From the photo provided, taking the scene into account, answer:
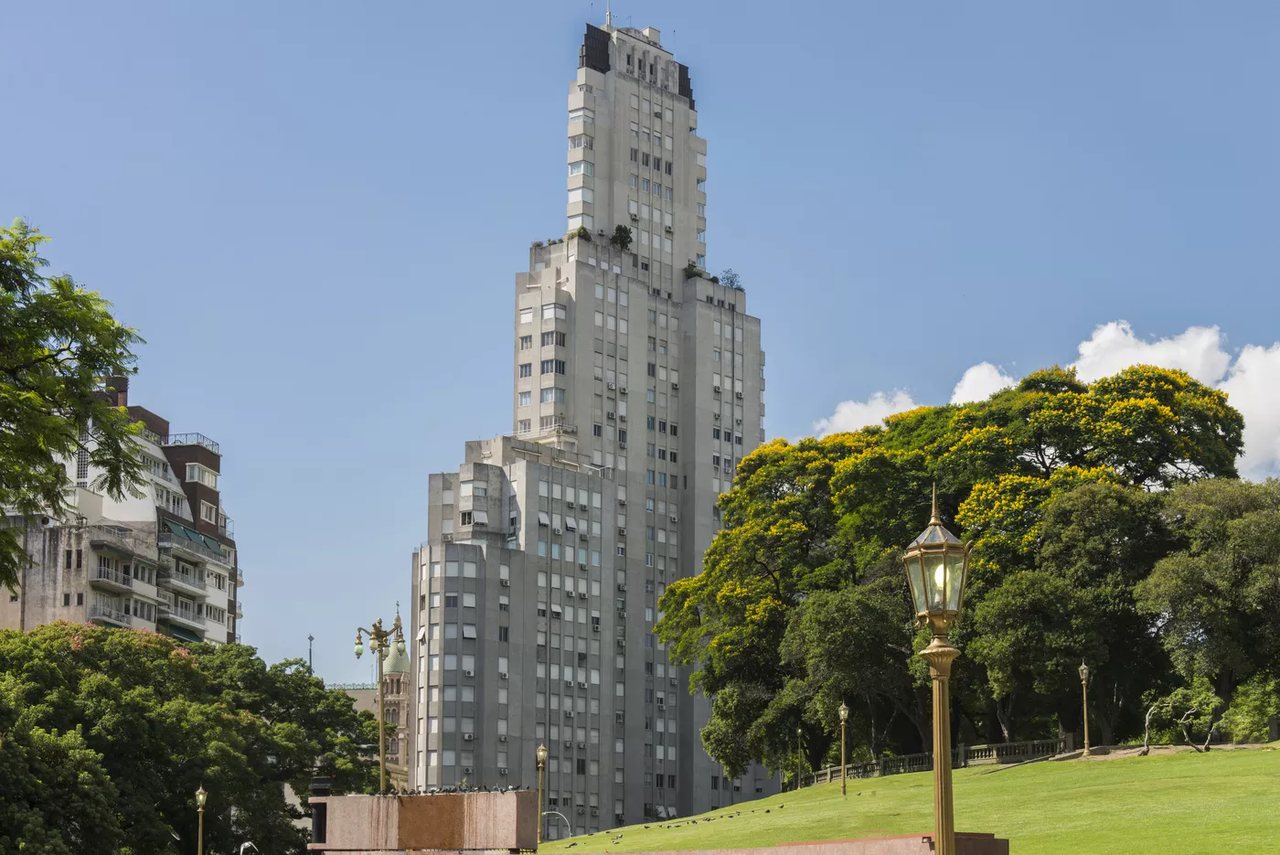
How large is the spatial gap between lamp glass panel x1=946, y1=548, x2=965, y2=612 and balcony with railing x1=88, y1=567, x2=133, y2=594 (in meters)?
94.3

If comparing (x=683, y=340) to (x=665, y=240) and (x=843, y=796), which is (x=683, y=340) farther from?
(x=843, y=796)

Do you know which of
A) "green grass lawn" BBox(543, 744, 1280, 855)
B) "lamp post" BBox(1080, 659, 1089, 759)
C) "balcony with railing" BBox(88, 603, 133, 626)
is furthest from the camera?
"balcony with railing" BBox(88, 603, 133, 626)

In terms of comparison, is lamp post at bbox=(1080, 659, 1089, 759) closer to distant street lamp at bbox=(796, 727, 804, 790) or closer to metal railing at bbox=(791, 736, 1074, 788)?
metal railing at bbox=(791, 736, 1074, 788)

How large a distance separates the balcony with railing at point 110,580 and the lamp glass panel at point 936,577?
309 ft

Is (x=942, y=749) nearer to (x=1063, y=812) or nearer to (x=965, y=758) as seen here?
(x=1063, y=812)

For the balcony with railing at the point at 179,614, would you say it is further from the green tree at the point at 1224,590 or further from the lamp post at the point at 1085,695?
the green tree at the point at 1224,590

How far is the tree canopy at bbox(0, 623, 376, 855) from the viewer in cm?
6191

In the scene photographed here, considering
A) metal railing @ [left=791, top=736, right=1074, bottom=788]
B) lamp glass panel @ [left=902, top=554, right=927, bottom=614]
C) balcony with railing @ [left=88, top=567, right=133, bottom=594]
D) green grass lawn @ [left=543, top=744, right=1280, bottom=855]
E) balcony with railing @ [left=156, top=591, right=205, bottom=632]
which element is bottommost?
green grass lawn @ [left=543, top=744, right=1280, bottom=855]

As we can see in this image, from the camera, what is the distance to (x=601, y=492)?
128m

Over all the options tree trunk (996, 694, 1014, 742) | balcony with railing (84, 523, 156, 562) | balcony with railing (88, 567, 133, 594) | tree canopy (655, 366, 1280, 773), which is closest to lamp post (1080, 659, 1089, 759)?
tree canopy (655, 366, 1280, 773)

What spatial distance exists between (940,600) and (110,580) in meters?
95.8

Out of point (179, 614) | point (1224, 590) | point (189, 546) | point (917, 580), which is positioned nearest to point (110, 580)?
point (179, 614)

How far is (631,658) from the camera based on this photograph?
129 metres

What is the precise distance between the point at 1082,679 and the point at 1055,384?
57.6 ft
